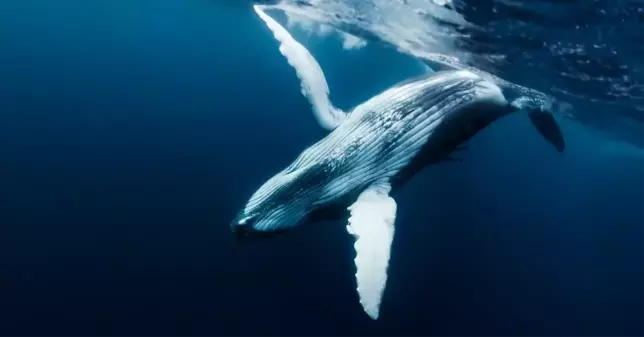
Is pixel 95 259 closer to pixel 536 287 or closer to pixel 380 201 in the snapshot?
pixel 380 201

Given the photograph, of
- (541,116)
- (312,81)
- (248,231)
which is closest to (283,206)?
(248,231)

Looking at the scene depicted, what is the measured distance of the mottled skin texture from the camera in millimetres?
2227

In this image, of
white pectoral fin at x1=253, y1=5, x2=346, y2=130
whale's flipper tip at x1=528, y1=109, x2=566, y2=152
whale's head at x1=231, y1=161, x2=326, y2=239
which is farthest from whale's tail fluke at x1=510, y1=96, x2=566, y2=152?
whale's head at x1=231, y1=161, x2=326, y2=239

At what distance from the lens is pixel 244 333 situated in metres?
15.8

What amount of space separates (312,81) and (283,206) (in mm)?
1170

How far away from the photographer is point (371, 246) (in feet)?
7.30

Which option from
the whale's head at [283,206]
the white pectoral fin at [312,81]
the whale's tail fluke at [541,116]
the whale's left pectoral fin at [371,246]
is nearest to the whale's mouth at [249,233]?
the whale's head at [283,206]

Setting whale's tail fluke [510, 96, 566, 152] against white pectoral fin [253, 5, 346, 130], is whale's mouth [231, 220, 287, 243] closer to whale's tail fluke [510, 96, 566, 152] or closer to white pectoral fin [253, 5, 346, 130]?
white pectoral fin [253, 5, 346, 130]

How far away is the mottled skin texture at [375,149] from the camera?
2227mm

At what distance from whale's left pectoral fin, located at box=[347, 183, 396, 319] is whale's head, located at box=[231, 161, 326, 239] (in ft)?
0.76

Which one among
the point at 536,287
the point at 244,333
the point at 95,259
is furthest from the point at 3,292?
the point at 536,287

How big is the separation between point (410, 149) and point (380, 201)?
0.34m

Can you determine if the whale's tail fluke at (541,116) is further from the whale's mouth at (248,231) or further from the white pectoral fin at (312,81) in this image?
the whale's mouth at (248,231)

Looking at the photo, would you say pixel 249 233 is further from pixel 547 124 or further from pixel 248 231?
pixel 547 124
